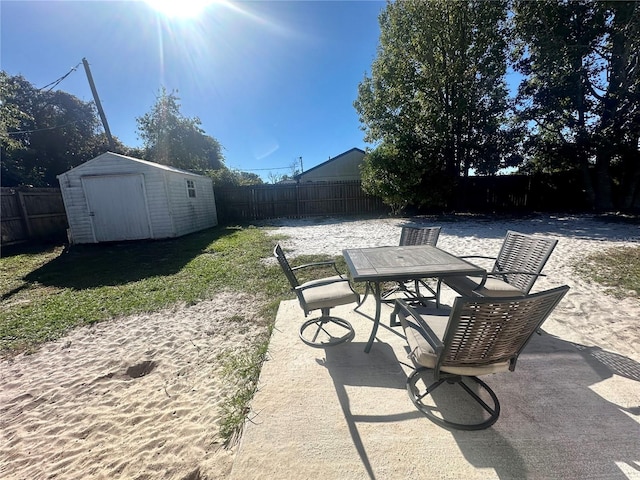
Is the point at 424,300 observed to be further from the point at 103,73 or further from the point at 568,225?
the point at 103,73

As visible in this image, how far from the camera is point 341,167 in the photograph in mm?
21234

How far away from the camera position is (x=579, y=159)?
1265cm

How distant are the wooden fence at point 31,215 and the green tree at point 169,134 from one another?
12.3 metres

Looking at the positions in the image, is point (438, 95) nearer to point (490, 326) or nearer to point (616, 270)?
point (616, 270)

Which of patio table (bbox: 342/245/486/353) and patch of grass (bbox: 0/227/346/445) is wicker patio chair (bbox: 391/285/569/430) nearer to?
patio table (bbox: 342/245/486/353)

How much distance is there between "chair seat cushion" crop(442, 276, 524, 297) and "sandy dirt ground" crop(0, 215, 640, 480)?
1.83ft

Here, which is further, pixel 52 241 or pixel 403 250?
pixel 52 241

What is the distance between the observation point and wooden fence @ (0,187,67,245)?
875 centimetres

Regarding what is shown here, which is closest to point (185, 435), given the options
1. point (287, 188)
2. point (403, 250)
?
point (403, 250)

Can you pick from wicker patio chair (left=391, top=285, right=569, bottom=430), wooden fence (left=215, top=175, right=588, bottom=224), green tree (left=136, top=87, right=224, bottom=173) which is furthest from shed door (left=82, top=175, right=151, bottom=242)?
green tree (left=136, top=87, right=224, bottom=173)

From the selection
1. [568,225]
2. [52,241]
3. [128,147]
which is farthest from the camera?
[128,147]

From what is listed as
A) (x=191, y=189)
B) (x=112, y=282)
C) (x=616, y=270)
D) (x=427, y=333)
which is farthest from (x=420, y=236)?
(x=191, y=189)

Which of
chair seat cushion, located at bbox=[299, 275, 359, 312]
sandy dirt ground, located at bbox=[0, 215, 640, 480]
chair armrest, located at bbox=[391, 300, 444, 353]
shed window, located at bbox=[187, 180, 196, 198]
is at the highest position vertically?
shed window, located at bbox=[187, 180, 196, 198]

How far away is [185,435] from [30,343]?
291cm
